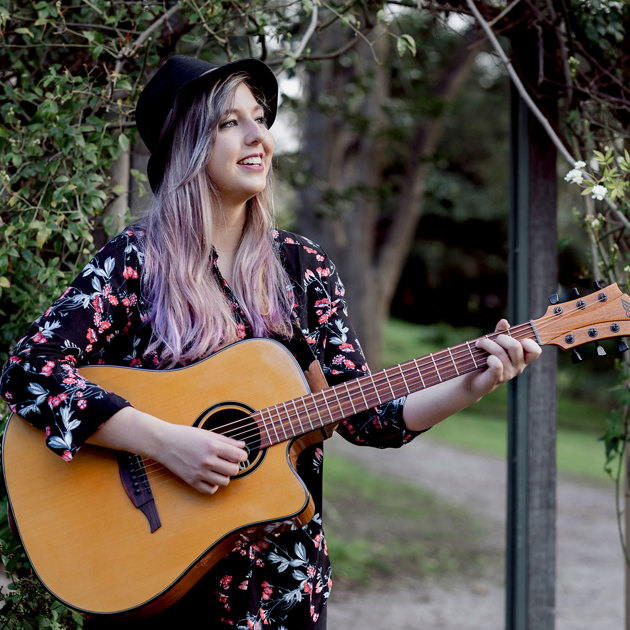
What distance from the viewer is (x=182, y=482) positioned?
6.31ft

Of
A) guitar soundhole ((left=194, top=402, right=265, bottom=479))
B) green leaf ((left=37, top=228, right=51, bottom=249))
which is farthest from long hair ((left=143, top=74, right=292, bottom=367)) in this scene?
green leaf ((left=37, top=228, right=51, bottom=249))

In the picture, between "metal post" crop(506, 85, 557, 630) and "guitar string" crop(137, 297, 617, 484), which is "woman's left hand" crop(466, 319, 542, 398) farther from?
"metal post" crop(506, 85, 557, 630)

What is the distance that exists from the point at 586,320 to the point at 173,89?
3.82 ft

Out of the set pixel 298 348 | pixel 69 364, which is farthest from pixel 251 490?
pixel 69 364

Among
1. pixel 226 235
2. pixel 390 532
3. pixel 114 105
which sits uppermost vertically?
pixel 114 105

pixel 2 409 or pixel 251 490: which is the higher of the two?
pixel 2 409

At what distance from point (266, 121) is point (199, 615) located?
1259 mm

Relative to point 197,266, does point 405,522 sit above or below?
below

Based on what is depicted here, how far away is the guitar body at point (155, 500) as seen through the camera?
1856 millimetres

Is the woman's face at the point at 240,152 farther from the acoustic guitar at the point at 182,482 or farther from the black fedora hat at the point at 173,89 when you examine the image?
the acoustic guitar at the point at 182,482

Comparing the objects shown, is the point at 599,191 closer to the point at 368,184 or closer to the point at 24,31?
the point at 24,31

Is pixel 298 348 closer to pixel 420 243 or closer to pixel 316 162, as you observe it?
pixel 316 162

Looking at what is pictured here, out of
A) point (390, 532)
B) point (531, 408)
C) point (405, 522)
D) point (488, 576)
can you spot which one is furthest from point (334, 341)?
point (405, 522)

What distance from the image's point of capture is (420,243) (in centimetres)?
1614
